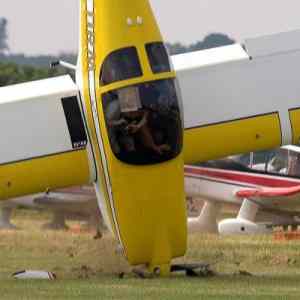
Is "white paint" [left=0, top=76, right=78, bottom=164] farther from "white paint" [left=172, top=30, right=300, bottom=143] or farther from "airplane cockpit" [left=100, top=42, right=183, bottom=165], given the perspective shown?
"white paint" [left=172, top=30, right=300, bottom=143]

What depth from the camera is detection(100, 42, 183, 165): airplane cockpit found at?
2148 centimetres

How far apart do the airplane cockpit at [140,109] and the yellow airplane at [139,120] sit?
13 mm

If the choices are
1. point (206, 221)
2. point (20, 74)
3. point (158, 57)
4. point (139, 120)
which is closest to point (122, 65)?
point (158, 57)

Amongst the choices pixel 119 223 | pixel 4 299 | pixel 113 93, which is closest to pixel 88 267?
pixel 119 223

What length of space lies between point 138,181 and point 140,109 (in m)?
1.07

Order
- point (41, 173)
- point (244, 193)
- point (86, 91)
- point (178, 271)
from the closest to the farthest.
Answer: point (86, 91)
point (41, 173)
point (178, 271)
point (244, 193)

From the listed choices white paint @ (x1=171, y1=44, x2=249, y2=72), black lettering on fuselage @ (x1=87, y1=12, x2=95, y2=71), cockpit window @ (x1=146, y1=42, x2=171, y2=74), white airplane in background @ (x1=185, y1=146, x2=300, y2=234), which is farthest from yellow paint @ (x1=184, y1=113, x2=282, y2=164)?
white airplane in background @ (x1=185, y1=146, x2=300, y2=234)

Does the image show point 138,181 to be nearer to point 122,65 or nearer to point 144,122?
point 144,122

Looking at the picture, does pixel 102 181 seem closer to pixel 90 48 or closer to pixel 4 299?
pixel 90 48

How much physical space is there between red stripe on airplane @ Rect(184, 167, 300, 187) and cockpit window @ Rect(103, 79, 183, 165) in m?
21.1

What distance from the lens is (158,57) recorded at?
21625 mm

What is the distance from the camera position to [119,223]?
73.9 feet

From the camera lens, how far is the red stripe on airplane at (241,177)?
42812mm

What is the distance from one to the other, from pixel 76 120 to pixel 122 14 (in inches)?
75.5
